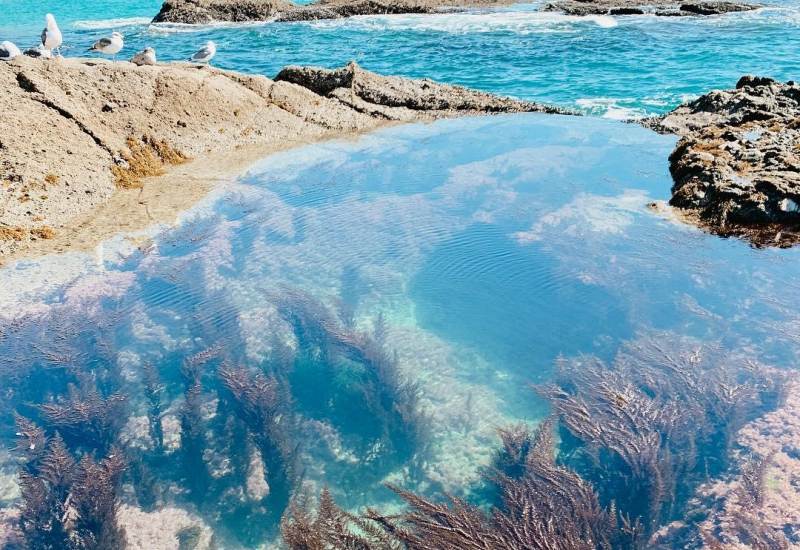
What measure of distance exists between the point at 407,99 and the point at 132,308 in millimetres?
7071

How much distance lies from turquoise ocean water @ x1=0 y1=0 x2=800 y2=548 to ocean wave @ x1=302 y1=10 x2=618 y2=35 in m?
13.4

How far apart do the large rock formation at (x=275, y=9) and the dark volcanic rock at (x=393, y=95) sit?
16.1m

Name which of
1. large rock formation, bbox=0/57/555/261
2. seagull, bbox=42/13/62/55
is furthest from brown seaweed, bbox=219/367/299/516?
seagull, bbox=42/13/62/55

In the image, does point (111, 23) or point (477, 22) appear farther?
point (111, 23)

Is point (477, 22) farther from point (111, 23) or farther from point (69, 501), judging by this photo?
point (69, 501)

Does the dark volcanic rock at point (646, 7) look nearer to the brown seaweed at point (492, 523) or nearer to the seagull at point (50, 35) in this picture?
the seagull at point (50, 35)

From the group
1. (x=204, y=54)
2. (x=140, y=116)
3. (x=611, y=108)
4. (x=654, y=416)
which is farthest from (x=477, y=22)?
(x=654, y=416)

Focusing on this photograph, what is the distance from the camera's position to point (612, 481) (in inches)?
135

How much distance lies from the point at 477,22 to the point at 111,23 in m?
17.4

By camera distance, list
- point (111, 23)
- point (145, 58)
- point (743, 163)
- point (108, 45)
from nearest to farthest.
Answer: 1. point (743, 163)
2. point (145, 58)
3. point (108, 45)
4. point (111, 23)

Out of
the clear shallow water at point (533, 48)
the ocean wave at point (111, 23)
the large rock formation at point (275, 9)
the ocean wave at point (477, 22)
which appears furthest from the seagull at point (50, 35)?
the ocean wave at point (111, 23)

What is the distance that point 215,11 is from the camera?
2461 centimetres

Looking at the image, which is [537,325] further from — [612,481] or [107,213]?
[107,213]

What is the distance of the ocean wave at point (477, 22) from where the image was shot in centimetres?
2025
